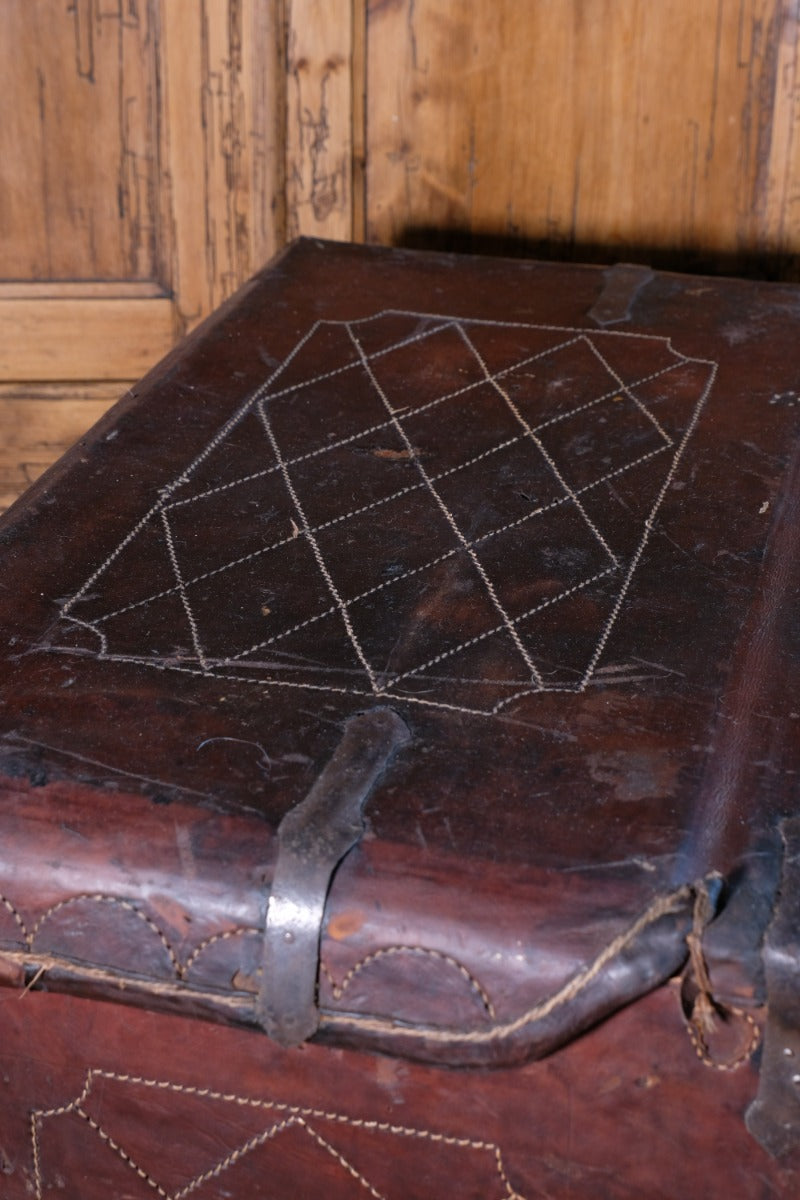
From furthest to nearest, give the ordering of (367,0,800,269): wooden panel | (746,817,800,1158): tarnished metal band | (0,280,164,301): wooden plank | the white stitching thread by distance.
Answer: (0,280,164,301): wooden plank < (367,0,800,269): wooden panel < the white stitching thread < (746,817,800,1158): tarnished metal band

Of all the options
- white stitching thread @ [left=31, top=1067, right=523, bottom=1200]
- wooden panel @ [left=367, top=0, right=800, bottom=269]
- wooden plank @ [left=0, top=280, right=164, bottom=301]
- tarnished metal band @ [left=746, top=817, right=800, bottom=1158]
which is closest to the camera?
tarnished metal band @ [left=746, top=817, right=800, bottom=1158]

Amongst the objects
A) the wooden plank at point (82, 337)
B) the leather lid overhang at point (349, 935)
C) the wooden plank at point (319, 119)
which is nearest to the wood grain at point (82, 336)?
the wooden plank at point (82, 337)

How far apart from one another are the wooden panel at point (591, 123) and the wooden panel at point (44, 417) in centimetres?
54

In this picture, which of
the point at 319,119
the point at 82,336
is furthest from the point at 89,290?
the point at 319,119

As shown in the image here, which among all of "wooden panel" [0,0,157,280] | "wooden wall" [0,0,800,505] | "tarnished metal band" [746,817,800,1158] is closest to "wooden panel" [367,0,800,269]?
"wooden wall" [0,0,800,505]

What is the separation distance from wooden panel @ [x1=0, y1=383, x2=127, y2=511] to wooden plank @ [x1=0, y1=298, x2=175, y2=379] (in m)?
0.03

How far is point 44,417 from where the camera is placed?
7.47ft

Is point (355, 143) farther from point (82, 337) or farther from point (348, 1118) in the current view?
point (348, 1118)

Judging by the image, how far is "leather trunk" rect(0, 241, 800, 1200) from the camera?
896 mm

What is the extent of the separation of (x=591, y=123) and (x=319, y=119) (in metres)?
0.40

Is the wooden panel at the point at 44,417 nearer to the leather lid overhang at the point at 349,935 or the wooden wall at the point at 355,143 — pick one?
the wooden wall at the point at 355,143

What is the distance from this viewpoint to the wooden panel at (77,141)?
2.03 meters

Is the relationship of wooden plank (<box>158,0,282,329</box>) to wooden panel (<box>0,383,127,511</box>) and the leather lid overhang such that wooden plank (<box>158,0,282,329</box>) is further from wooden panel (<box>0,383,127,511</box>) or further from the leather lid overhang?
the leather lid overhang

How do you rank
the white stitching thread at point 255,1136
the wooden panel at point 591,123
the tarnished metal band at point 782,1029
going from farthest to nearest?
the wooden panel at point 591,123 < the white stitching thread at point 255,1136 < the tarnished metal band at point 782,1029
